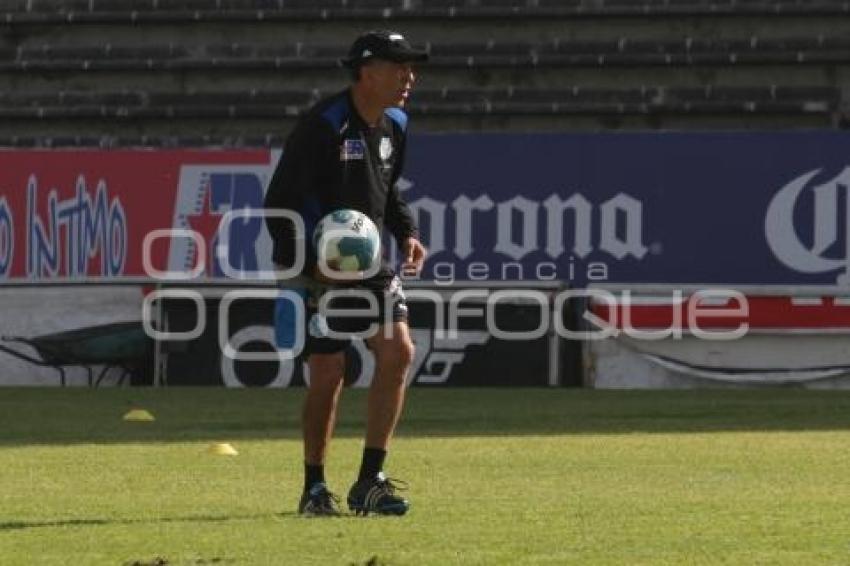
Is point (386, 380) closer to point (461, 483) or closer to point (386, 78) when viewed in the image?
point (386, 78)

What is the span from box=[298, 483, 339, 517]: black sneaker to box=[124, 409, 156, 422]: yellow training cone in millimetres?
7006

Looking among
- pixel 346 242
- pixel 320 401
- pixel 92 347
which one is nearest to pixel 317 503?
pixel 320 401

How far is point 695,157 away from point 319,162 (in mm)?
12296

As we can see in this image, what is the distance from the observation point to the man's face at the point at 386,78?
862 cm

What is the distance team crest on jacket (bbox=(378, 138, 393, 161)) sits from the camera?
8.74 metres

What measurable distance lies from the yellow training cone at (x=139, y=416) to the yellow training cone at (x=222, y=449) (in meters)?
3.06

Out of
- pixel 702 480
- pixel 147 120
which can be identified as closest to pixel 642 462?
pixel 702 480

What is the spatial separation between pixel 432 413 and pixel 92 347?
17.1 feet

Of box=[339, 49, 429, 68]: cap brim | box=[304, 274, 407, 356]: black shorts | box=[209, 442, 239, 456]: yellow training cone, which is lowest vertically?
box=[209, 442, 239, 456]: yellow training cone

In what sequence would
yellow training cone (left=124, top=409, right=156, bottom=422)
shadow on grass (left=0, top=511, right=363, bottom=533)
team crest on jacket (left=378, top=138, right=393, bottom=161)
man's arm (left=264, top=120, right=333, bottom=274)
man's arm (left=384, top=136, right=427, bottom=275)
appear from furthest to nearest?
yellow training cone (left=124, top=409, right=156, bottom=422) < man's arm (left=384, top=136, right=427, bottom=275) < team crest on jacket (left=378, top=138, right=393, bottom=161) < man's arm (left=264, top=120, right=333, bottom=274) < shadow on grass (left=0, top=511, right=363, bottom=533)

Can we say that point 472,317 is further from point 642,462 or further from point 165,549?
point 165,549

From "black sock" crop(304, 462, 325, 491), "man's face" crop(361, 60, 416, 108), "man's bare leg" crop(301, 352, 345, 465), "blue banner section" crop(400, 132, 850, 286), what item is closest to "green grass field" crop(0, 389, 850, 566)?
"black sock" crop(304, 462, 325, 491)

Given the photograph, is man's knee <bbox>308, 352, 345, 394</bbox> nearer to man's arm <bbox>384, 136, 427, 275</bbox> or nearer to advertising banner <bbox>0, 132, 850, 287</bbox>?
man's arm <bbox>384, 136, 427, 275</bbox>

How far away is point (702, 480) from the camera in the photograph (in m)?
10.2
